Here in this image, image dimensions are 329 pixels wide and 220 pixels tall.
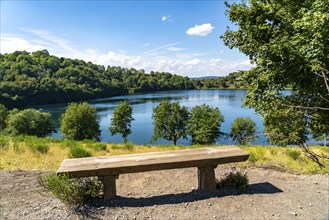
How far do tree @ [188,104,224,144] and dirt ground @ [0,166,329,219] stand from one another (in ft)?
86.7

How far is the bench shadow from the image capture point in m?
3.07

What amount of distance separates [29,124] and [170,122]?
1926 centimetres

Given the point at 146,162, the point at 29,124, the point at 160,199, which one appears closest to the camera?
the point at 146,162

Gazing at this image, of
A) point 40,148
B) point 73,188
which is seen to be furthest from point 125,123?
point 73,188

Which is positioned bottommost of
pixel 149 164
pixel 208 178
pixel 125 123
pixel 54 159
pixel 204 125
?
pixel 204 125

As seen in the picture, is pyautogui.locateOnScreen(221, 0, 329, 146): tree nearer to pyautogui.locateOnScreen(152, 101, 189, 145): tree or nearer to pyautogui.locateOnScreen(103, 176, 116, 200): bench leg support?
pyautogui.locateOnScreen(103, 176, 116, 200): bench leg support

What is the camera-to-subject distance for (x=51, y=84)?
80812 millimetres

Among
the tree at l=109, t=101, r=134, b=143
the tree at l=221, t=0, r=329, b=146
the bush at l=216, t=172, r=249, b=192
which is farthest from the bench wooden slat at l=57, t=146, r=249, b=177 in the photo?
the tree at l=109, t=101, r=134, b=143

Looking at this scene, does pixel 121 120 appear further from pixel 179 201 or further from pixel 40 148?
pixel 179 201

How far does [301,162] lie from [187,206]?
3.85m

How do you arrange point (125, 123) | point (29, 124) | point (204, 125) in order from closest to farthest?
point (204, 125) < point (29, 124) < point (125, 123)

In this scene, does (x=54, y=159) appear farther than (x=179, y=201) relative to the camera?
Yes

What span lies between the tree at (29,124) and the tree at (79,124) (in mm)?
4487

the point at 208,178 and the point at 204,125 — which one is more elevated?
the point at 208,178
